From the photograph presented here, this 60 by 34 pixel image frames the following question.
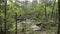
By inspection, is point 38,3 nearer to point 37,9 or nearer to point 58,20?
point 37,9

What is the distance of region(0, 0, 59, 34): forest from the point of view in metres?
2.06

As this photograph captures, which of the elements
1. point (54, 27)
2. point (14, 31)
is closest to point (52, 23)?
point (54, 27)

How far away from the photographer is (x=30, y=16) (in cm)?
210

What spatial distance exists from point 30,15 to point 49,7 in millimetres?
353

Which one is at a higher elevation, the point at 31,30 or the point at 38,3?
the point at 38,3

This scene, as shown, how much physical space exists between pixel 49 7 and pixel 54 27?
363 millimetres

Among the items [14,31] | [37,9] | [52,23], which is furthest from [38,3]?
[14,31]

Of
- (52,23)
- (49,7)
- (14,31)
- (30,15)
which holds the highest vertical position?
(49,7)

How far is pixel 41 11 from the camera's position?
81.9 inches

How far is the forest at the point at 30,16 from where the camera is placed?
6.77ft

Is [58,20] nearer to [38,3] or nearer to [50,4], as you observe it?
[50,4]

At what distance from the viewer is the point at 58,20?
2088mm

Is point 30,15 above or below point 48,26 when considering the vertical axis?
above

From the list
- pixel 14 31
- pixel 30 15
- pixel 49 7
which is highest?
pixel 49 7
